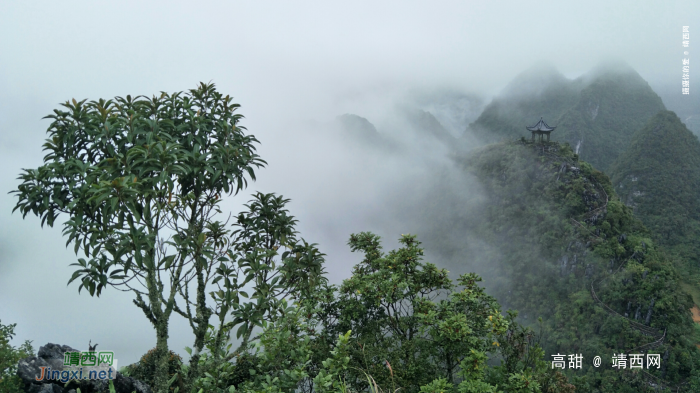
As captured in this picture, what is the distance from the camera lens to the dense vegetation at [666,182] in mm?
33188

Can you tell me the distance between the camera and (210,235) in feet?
10.6

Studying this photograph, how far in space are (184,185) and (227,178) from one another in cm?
34

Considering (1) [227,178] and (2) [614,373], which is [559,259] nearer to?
(2) [614,373]

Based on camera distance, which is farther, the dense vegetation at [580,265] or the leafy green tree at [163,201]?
the dense vegetation at [580,265]

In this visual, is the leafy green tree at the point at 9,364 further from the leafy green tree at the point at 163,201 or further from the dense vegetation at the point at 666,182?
the dense vegetation at the point at 666,182

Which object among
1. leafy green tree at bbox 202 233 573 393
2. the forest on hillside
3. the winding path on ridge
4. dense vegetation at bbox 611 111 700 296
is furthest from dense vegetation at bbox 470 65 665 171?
leafy green tree at bbox 202 233 573 393

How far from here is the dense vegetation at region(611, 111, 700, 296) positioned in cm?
3319

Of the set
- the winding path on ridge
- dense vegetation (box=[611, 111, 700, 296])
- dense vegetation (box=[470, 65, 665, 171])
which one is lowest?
the winding path on ridge

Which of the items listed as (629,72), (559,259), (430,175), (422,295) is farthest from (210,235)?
(629,72)

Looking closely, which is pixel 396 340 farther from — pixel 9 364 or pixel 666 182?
pixel 666 182

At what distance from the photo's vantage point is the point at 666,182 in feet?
120

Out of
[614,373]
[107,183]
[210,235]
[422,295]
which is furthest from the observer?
[614,373]

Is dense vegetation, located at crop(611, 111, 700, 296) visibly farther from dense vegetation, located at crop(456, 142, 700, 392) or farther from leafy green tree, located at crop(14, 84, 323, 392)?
leafy green tree, located at crop(14, 84, 323, 392)

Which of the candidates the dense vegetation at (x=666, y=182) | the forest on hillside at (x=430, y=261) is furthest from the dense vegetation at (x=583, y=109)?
the dense vegetation at (x=666, y=182)
